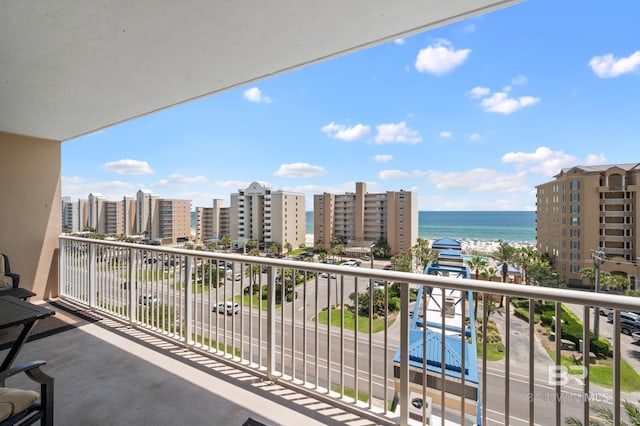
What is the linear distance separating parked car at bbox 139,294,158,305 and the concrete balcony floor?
1.19 ft

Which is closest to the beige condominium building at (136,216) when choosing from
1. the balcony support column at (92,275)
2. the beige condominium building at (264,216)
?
the beige condominium building at (264,216)

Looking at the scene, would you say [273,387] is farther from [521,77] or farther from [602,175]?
[521,77]

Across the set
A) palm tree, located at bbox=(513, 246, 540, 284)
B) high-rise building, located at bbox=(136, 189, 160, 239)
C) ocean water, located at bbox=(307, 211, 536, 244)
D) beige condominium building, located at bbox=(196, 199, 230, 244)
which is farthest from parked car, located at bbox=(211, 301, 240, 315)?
ocean water, located at bbox=(307, 211, 536, 244)

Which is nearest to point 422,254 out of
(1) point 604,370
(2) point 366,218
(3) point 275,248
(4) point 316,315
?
(2) point 366,218

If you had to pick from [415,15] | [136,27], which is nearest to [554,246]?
[415,15]

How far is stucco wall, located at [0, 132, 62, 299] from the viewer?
3.87 meters

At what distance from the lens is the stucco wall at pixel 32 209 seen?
3865mm

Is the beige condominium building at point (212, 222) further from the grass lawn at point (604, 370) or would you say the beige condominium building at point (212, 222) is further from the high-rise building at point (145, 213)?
the grass lawn at point (604, 370)

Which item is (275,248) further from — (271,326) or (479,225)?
(479,225)

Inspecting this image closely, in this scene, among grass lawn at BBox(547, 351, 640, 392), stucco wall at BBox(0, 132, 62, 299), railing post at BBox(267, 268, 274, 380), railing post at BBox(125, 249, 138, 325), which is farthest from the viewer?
stucco wall at BBox(0, 132, 62, 299)

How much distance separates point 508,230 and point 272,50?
56250 millimetres

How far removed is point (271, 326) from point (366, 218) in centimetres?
3614

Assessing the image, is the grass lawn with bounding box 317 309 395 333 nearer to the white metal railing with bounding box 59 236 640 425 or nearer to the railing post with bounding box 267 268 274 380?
the white metal railing with bounding box 59 236 640 425

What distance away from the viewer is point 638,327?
194cm
